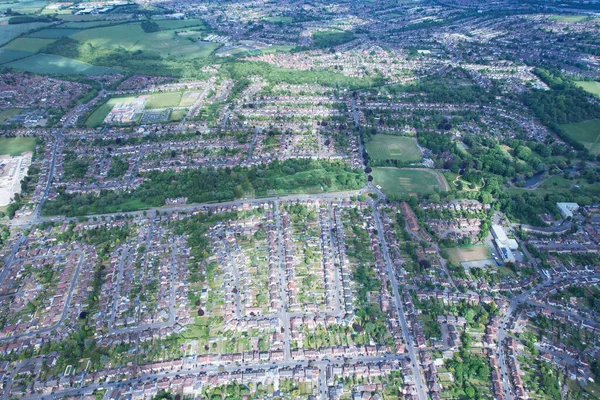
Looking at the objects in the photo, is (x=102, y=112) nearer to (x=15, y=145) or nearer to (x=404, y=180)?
(x=15, y=145)

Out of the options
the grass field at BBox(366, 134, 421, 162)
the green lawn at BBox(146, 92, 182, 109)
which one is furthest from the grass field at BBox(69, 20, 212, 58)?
the grass field at BBox(366, 134, 421, 162)

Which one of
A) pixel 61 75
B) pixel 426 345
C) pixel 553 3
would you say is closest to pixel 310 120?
pixel 426 345

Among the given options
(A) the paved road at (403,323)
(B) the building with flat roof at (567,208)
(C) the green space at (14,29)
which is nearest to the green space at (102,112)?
(A) the paved road at (403,323)

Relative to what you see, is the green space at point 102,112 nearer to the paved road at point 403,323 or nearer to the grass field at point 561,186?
the paved road at point 403,323

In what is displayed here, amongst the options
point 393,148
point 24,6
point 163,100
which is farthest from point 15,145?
point 24,6

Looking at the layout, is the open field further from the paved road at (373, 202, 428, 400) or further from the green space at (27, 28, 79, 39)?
the green space at (27, 28, 79, 39)

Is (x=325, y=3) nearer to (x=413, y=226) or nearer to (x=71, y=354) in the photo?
(x=413, y=226)

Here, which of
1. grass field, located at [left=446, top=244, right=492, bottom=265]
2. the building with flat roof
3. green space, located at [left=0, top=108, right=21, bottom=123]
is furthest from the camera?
green space, located at [left=0, top=108, right=21, bottom=123]
